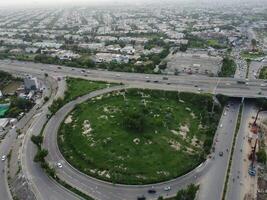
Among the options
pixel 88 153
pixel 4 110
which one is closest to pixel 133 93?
pixel 88 153

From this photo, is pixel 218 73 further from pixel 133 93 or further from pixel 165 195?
pixel 165 195

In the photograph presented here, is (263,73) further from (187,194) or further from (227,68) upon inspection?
(187,194)

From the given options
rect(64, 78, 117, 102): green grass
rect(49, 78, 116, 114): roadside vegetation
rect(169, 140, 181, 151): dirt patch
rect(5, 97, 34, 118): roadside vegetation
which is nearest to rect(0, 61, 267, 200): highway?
rect(49, 78, 116, 114): roadside vegetation

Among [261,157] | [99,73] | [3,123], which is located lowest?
[3,123]

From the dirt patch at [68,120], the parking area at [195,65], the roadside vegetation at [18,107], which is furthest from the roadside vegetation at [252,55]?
the roadside vegetation at [18,107]

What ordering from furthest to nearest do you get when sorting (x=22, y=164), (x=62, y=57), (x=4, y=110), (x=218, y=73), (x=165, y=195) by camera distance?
1. (x=62, y=57)
2. (x=218, y=73)
3. (x=4, y=110)
4. (x=22, y=164)
5. (x=165, y=195)

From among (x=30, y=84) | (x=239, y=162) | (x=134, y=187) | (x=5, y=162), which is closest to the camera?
(x=134, y=187)

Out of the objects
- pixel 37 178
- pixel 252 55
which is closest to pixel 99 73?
pixel 37 178
